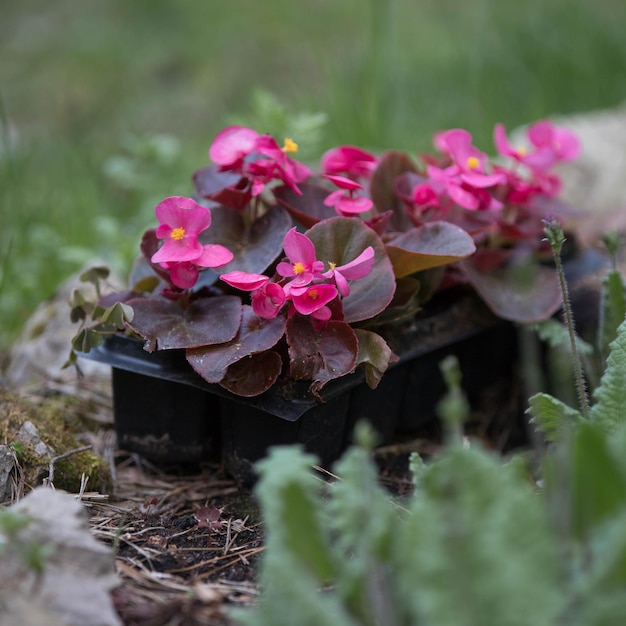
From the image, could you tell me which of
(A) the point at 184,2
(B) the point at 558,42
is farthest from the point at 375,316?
(A) the point at 184,2

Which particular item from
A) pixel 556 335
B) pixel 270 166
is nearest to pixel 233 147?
pixel 270 166

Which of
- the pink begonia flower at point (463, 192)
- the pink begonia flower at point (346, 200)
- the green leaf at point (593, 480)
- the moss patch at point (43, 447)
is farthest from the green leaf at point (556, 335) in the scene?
the moss patch at point (43, 447)

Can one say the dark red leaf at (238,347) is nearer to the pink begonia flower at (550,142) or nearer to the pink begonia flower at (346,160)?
the pink begonia flower at (346,160)

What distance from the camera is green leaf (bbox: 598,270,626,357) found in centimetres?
145

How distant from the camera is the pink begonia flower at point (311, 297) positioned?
3.86 ft

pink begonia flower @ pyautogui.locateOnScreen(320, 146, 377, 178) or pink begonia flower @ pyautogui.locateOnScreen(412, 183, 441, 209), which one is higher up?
pink begonia flower @ pyautogui.locateOnScreen(320, 146, 377, 178)

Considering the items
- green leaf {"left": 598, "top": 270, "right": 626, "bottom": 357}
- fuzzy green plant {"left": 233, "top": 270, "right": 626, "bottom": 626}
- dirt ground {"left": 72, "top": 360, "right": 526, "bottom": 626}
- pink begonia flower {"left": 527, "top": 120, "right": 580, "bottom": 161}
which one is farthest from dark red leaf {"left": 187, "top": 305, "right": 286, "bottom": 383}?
pink begonia flower {"left": 527, "top": 120, "right": 580, "bottom": 161}

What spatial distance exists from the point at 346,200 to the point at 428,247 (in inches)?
6.7

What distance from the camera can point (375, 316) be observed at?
134 centimetres

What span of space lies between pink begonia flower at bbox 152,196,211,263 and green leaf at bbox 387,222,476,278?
13.4 inches

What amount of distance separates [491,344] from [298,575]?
1.12 m

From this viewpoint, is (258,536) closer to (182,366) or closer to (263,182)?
(182,366)

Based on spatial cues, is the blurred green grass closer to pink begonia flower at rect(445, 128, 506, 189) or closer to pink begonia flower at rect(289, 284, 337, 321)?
pink begonia flower at rect(445, 128, 506, 189)

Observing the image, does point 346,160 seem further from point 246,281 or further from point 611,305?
point 611,305
